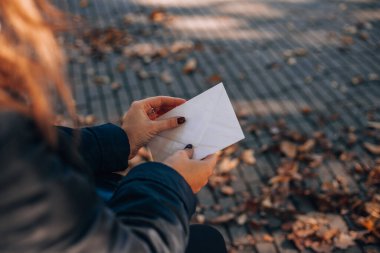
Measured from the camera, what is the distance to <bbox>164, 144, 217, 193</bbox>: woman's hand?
1282 mm

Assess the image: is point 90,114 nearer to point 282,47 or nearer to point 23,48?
point 282,47

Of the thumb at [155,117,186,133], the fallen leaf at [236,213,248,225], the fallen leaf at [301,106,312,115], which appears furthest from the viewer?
the fallen leaf at [301,106,312,115]

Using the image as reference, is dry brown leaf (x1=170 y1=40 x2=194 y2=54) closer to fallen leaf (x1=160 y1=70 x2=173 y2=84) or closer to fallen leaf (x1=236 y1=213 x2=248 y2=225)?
fallen leaf (x1=160 y1=70 x2=173 y2=84)

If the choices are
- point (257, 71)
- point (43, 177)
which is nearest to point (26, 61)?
point (43, 177)

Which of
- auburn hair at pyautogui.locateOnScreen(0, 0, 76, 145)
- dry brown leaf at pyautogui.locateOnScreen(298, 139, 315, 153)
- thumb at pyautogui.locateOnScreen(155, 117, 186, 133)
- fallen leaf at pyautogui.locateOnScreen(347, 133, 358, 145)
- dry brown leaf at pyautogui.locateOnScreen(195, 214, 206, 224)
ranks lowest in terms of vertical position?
dry brown leaf at pyautogui.locateOnScreen(195, 214, 206, 224)

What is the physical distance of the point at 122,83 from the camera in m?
4.24

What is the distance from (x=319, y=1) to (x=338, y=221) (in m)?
4.51

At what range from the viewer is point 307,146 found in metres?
3.17

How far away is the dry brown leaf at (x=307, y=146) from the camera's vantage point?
315 cm

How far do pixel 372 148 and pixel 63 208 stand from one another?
2.95 metres

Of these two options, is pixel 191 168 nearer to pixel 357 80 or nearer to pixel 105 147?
pixel 105 147

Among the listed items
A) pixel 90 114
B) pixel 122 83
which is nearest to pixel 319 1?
pixel 122 83

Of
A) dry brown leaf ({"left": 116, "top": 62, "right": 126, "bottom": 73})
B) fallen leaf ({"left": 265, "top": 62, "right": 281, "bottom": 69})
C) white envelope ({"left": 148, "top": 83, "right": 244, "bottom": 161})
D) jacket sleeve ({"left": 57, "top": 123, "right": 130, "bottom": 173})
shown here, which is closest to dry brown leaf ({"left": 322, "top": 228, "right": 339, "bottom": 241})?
white envelope ({"left": 148, "top": 83, "right": 244, "bottom": 161})

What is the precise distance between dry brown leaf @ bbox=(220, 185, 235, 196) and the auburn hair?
222cm
